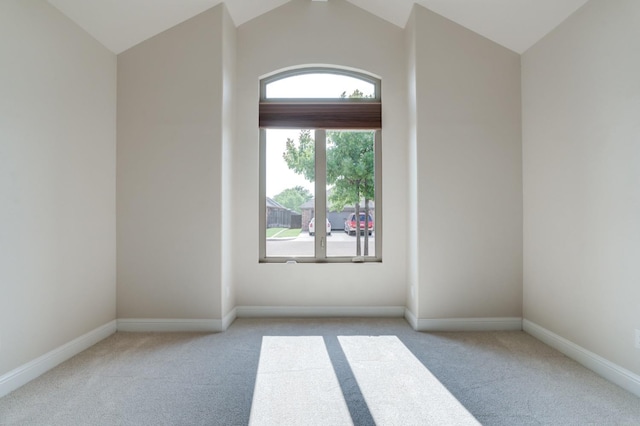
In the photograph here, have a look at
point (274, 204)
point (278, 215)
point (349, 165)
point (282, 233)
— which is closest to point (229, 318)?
point (282, 233)

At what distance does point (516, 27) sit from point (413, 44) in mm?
942

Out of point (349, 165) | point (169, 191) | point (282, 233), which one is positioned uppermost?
point (349, 165)

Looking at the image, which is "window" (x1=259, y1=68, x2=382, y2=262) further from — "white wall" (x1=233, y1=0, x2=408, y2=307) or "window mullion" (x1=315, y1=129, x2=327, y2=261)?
"white wall" (x1=233, y1=0, x2=408, y2=307)

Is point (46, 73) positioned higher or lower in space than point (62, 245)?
higher

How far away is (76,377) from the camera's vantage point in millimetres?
2400

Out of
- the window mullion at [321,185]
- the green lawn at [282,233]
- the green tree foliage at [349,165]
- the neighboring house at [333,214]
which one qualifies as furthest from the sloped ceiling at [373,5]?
the green lawn at [282,233]

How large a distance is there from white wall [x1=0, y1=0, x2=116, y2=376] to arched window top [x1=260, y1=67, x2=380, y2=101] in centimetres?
169

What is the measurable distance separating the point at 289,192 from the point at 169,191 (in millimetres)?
1327

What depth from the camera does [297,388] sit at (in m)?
2.24

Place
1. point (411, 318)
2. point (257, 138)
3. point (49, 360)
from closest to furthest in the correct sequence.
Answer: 1. point (49, 360)
2. point (411, 318)
3. point (257, 138)

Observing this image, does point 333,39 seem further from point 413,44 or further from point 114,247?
point 114,247

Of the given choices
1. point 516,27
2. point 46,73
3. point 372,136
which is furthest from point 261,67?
point 516,27

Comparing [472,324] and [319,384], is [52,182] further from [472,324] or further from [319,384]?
[472,324]

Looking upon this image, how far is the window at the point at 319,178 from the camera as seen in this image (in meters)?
4.00
